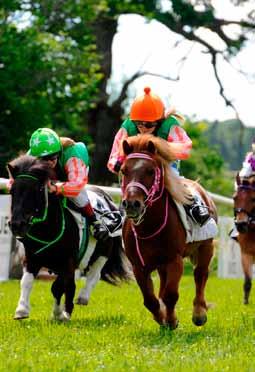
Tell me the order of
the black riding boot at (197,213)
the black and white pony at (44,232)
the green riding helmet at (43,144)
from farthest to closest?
1. the green riding helmet at (43,144)
2. the black riding boot at (197,213)
3. the black and white pony at (44,232)

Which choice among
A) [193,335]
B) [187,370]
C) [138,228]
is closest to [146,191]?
[138,228]

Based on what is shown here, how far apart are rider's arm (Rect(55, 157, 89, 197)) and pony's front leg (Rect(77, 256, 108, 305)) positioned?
153 cm

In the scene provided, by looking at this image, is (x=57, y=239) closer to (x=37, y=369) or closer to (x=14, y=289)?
(x=37, y=369)

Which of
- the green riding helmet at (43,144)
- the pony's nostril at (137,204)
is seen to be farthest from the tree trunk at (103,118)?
the pony's nostril at (137,204)

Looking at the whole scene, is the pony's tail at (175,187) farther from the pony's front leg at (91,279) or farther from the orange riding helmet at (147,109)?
the pony's front leg at (91,279)

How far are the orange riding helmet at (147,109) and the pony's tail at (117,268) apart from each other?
2.62 meters

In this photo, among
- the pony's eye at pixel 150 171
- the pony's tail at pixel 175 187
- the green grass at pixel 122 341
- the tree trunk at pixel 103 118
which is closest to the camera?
the green grass at pixel 122 341

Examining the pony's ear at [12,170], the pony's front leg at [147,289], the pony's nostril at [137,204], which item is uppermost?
the pony's nostril at [137,204]

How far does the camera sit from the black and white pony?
831 centimetres

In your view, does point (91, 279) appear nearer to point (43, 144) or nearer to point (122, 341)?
point (43, 144)

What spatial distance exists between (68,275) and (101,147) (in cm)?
2090

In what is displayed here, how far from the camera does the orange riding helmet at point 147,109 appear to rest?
27.8ft

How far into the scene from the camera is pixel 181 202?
817 cm

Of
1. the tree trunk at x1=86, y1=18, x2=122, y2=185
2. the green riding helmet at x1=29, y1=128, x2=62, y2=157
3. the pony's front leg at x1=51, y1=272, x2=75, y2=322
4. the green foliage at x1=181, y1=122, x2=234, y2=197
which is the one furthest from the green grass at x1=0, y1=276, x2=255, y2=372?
the green foliage at x1=181, y1=122, x2=234, y2=197
